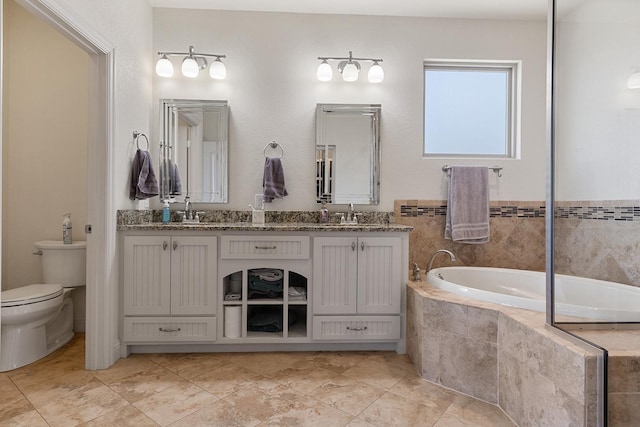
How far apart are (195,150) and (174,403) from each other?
174cm

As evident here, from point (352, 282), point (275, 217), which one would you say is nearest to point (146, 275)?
point (275, 217)

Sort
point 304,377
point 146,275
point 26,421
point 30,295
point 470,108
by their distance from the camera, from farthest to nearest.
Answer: point 470,108 → point 146,275 → point 30,295 → point 304,377 → point 26,421

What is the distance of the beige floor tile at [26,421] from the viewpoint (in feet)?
4.98

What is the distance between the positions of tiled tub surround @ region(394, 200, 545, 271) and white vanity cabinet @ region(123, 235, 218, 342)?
148cm

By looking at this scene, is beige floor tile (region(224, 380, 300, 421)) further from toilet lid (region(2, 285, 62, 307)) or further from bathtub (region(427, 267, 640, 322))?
toilet lid (region(2, 285, 62, 307))

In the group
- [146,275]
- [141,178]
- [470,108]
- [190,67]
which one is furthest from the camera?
[470,108]

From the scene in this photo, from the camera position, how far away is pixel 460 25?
2709 mm

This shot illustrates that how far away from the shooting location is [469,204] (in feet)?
8.60

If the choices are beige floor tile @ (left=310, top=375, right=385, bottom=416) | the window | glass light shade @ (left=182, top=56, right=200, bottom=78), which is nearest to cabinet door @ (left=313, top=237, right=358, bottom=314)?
beige floor tile @ (left=310, top=375, right=385, bottom=416)

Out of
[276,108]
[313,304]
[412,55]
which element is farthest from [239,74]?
[313,304]

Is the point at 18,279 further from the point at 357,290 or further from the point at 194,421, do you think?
the point at 357,290

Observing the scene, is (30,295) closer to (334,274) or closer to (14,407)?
(14,407)

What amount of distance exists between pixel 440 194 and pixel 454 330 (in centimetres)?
119

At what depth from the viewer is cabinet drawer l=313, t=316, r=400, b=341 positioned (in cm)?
220
